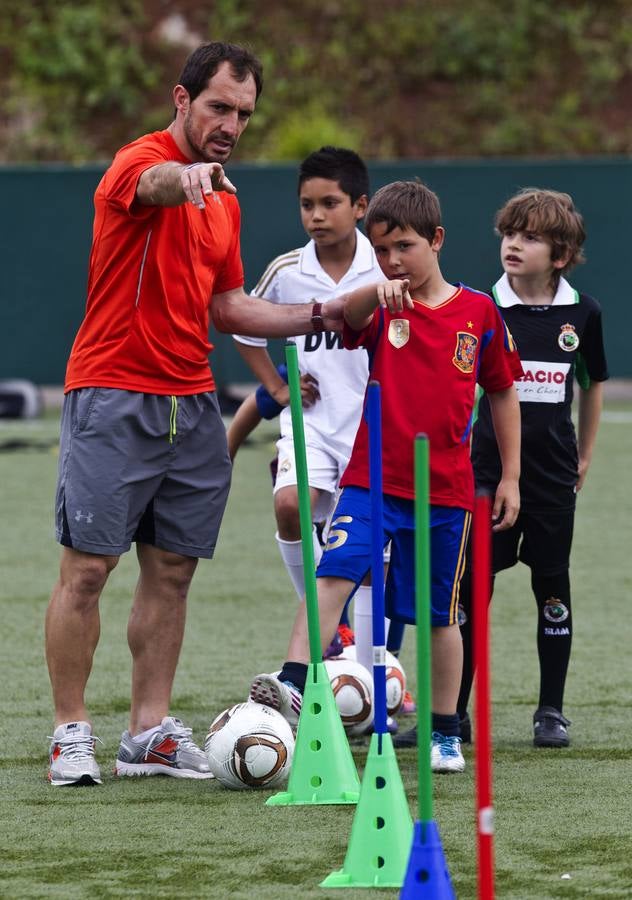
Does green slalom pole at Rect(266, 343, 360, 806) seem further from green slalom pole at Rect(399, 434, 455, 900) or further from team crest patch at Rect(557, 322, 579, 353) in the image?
team crest patch at Rect(557, 322, 579, 353)

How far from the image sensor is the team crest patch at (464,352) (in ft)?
14.9

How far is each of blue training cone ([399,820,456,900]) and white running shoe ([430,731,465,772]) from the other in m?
1.37

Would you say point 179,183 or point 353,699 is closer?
point 179,183

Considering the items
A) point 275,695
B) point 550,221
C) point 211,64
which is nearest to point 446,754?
point 275,695

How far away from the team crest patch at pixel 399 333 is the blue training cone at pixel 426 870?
1740 mm

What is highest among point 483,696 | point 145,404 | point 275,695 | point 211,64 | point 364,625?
point 211,64

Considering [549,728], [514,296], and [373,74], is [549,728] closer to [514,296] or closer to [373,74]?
[514,296]

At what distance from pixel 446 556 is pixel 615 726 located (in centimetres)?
101

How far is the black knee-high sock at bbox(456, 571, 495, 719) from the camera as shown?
5.00 meters

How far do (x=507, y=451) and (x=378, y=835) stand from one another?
151 cm

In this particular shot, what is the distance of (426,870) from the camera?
3.13m

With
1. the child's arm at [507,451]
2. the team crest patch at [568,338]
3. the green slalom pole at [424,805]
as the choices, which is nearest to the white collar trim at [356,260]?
the team crest patch at [568,338]

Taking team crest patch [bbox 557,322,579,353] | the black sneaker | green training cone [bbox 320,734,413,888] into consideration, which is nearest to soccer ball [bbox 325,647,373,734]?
the black sneaker

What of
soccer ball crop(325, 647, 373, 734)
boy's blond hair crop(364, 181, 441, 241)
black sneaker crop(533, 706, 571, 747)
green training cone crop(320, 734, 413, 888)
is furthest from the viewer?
soccer ball crop(325, 647, 373, 734)
